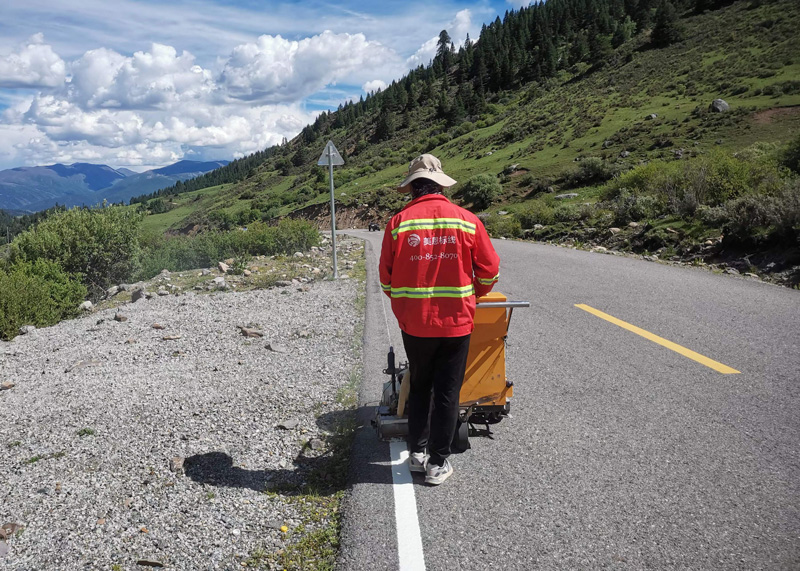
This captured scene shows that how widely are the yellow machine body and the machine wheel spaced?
0.46ft

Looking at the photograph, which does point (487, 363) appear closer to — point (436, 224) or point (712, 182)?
point (436, 224)

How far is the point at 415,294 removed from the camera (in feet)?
10.0

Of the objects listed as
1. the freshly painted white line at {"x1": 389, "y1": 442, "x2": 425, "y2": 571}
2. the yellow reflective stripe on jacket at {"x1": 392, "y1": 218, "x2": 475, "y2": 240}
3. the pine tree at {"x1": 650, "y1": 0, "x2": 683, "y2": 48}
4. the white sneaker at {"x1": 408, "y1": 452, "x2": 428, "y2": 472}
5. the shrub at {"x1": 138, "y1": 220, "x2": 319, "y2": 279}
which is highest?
the pine tree at {"x1": 650, "y1": 0, "x2": 683, "y2": 48}

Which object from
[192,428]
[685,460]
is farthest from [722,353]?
[192,428]

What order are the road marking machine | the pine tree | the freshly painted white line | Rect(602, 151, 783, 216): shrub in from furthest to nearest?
the pine tree, Rect(602, 151, 783, 216): shrub, the road marking machine, the freshly painted white line

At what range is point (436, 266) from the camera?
3055 millimetres

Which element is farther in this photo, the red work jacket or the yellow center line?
the yellow center line

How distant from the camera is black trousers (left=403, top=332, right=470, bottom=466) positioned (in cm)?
315

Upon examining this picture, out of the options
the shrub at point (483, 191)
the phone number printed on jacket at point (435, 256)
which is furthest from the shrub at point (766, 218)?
the shrub at point (483, 191)

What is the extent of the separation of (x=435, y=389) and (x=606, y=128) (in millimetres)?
50070

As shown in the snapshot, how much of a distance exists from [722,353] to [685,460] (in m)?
2.54

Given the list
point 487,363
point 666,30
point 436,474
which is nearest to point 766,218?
point 487,363

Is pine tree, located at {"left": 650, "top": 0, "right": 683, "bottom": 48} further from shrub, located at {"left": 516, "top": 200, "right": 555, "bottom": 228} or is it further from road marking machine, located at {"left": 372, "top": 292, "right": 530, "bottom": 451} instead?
road marking machine, located at {"left": 372, "top": 292, "right": 530, "bottom": 451}

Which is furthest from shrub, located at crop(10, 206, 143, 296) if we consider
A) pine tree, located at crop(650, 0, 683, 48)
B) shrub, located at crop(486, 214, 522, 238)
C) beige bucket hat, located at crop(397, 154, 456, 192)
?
pine tree, located at crop(650, 0, 683, 48)
